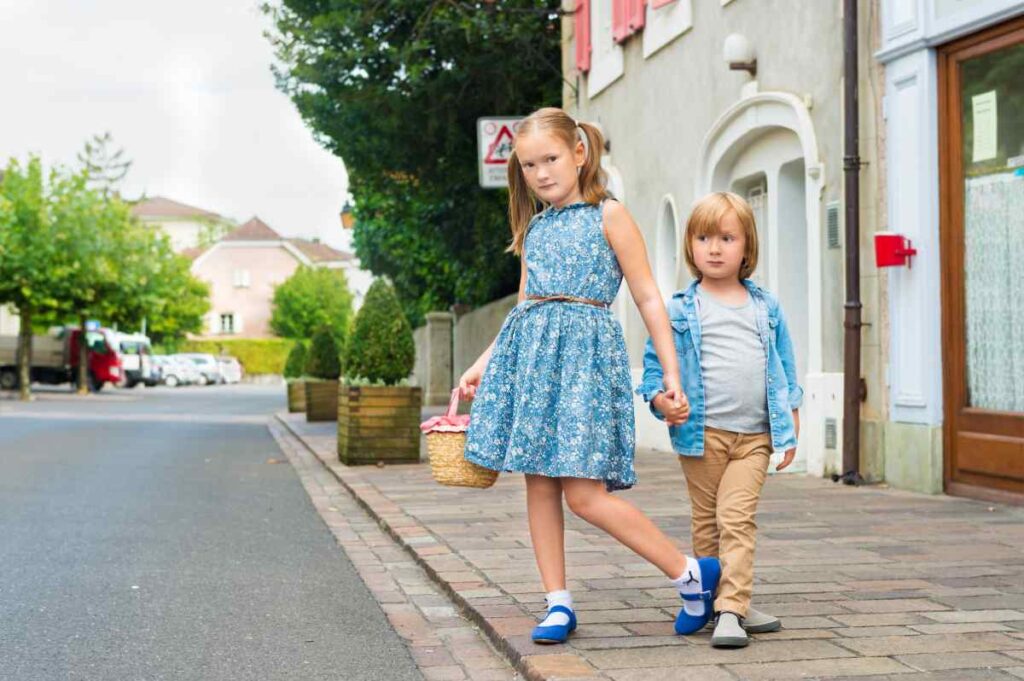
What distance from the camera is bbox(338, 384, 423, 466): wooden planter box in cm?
1245

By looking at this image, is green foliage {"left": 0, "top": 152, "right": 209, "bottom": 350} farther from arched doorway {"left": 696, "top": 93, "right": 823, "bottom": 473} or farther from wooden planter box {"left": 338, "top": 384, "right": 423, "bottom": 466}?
arched doorway {"left": 696, "top": 93, "right": 823, "bottom": 473}

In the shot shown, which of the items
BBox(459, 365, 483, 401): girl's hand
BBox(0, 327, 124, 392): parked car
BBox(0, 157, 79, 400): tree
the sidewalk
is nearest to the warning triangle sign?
the sidewalk

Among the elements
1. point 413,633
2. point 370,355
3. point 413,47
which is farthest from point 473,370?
point 413,47

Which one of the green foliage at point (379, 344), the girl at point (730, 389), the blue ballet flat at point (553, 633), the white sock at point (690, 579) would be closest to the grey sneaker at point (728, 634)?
the girl at point (730, 389)

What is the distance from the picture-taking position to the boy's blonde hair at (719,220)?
438 cm

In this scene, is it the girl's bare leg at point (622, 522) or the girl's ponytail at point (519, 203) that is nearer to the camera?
the girl's bare leg at point (622, 522)

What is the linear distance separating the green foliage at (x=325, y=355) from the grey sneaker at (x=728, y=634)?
18.0 meters

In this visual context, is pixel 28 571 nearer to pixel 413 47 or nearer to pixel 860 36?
pixel 860 36

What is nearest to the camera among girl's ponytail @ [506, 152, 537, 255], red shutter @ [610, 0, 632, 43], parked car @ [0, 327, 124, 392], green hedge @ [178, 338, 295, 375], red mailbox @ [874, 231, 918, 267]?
girl's ponytail @ [506, 152, 537, 255]

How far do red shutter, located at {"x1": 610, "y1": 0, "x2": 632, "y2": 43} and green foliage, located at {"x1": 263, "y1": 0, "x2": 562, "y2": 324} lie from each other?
4.68ft

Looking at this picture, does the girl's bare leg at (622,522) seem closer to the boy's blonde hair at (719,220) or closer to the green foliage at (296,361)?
the boy's blonde hair at (719,220)

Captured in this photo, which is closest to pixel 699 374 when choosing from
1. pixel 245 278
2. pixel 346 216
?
pixel 346 216

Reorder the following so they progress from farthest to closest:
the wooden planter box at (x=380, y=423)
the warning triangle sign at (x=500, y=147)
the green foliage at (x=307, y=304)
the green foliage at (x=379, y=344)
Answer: the green foliage at (x=307, y=304) → the warning triangle sign at (x=500, y=147) → the green foliage at (x=379, y=344) → the wooden planter box at (x=380, y=423)

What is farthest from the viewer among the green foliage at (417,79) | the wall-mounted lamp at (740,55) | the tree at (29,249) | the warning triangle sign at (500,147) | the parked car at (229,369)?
the parked car at (229,369)
